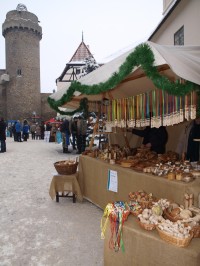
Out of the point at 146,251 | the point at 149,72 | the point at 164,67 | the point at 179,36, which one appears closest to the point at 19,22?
the point at 179,36

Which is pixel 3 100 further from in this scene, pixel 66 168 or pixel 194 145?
pixel 194 145

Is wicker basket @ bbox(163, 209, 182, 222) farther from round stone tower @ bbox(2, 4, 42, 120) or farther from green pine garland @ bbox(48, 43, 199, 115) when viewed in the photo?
round stone tower @ bbox(2, 4, 42, 120)

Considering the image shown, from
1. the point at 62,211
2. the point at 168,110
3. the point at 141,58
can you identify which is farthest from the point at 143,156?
the point at 141,58

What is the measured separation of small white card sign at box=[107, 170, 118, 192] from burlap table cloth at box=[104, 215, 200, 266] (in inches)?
54.7

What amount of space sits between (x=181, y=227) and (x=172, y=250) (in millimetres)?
250

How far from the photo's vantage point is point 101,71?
12.4 ft

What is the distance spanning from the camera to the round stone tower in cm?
3322

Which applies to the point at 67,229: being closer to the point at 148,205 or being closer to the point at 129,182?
the point at 129,182

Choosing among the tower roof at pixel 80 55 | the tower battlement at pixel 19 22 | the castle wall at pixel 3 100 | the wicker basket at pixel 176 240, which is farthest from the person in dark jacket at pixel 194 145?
the castle wall at pixel 3 100

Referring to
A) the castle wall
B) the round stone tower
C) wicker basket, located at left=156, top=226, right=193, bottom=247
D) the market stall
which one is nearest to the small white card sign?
the market stall

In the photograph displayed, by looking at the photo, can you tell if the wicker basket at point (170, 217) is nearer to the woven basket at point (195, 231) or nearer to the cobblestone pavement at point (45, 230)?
the woven basket at point (195, 231)

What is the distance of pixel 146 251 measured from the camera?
2.16 metres

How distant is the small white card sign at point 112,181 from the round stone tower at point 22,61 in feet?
107

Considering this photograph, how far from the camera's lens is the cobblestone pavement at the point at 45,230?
9.38 feet
